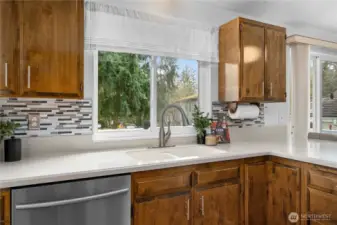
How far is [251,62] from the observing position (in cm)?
232

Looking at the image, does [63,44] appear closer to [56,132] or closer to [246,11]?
[56,132]

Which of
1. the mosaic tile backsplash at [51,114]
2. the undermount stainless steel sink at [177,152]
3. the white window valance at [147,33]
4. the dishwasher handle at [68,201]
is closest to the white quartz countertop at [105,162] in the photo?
the undermount stainless steel sink at [177,152]

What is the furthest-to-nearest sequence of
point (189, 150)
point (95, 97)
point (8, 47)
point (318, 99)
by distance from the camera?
point (318, 99) → point (189, 150) → point (95, 97) → point (8, 47)

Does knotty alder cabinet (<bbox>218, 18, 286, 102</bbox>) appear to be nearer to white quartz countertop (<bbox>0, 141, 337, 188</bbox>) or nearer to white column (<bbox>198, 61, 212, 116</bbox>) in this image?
white column (<bbox>198, 61, 212, 116</bbox>)

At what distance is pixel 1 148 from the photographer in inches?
64.8

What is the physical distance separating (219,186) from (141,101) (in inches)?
41.0

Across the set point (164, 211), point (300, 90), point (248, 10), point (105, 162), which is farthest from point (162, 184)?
point (300, 90)

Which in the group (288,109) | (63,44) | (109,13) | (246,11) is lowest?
(288,109)

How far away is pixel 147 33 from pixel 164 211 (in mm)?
1462

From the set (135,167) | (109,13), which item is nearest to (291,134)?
(135,167)

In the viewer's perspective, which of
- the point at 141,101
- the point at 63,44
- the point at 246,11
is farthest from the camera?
the point at 246,11

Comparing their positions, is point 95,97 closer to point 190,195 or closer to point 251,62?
point 190,195

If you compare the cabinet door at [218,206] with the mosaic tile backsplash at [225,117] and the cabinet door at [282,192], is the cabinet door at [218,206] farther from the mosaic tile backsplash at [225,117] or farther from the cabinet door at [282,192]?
the mosaic tile backsplash at [225,117]

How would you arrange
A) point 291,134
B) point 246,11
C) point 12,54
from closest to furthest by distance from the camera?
point 12,54 → point 246,11 → point 291,134
